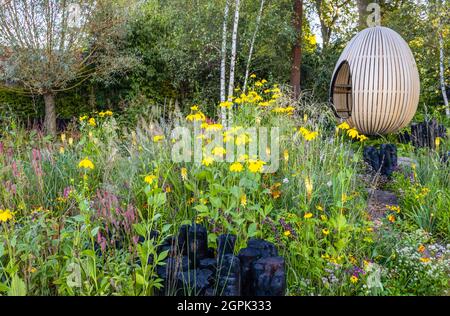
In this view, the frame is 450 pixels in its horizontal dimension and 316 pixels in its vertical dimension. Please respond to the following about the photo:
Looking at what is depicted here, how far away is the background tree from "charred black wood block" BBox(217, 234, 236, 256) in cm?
543

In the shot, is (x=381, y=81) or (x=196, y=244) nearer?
(x=196, y=244)

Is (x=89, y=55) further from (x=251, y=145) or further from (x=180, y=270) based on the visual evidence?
(x=180, y=270)

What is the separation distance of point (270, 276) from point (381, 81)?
16.3 ft

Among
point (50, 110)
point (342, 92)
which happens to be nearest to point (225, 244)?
point (342, 92)

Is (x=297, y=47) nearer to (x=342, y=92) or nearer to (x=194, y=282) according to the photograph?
(x=342, y=92)

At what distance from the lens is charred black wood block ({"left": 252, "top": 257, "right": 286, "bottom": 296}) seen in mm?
1923

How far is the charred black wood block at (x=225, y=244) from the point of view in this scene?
2156 mm

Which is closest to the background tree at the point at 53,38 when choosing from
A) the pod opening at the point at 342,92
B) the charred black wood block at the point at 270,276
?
the pod opening at the point at 342,92

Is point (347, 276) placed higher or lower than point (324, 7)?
lower

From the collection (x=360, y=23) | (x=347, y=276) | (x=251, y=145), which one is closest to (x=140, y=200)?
(x=251, y=145)

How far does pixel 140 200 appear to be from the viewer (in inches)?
118

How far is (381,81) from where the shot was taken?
6.17 m

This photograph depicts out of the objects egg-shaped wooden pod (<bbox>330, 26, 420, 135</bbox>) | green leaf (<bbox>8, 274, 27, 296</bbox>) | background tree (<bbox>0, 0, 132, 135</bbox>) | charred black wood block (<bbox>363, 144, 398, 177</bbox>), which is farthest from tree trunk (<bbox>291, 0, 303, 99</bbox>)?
Result: green leaf (<bbox>8, 274, 27, 296</bbox>)

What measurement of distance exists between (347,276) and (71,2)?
262 inches
